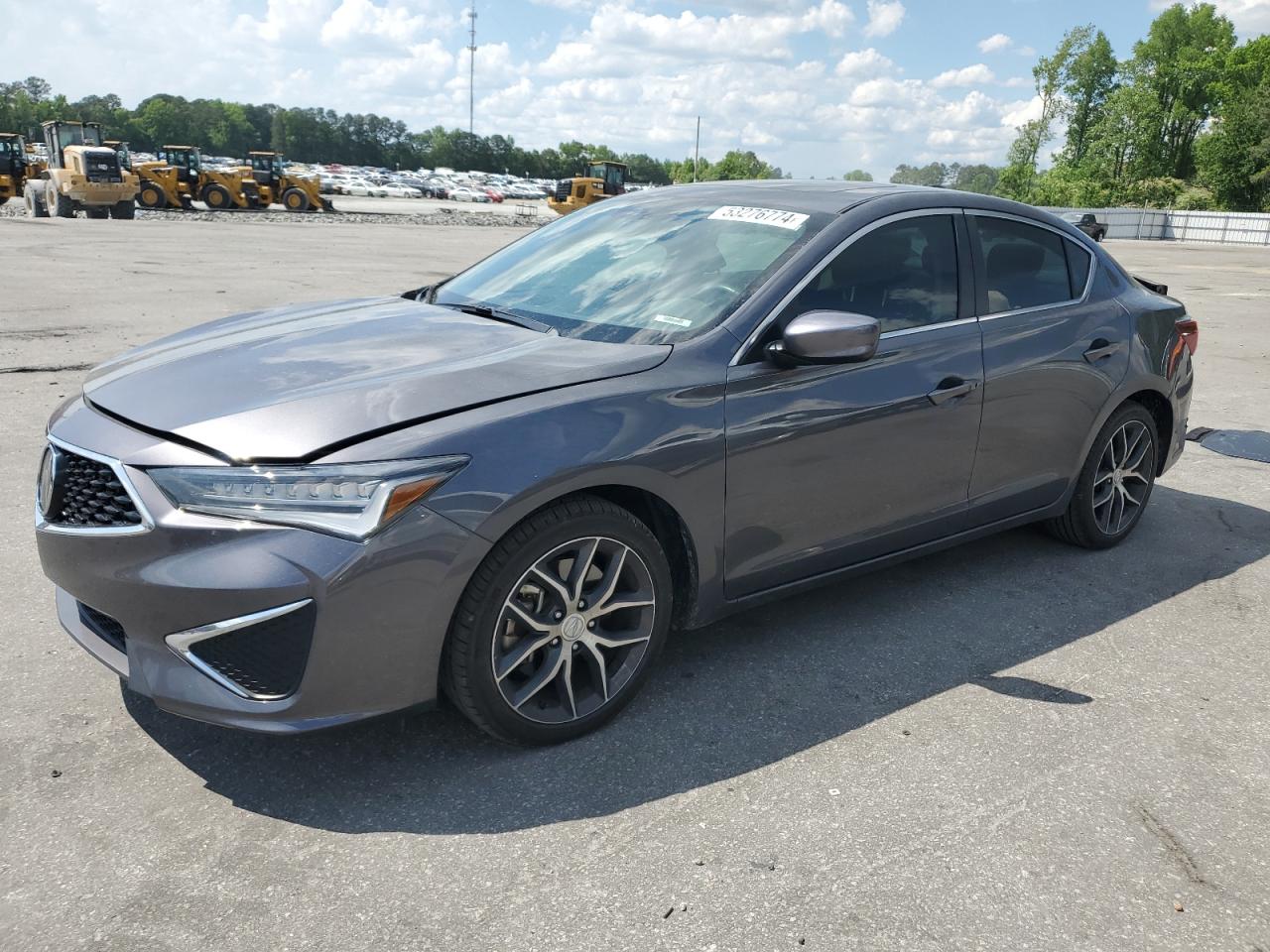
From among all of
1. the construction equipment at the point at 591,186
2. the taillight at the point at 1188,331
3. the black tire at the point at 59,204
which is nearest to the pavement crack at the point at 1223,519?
the taillight at the point at 1188,331

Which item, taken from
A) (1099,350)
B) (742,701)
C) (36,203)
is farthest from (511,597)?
(36,203)

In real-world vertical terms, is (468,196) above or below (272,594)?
above

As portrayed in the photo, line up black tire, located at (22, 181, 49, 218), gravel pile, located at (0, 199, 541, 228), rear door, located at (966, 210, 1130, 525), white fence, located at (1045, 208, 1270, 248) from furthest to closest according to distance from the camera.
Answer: white fence, located at (1045, 208, 1270, 248), gravel pile, located at (0, 199, 541, 228), black tire, located at (22, 181, 49, 218), rear door, located at (966, 210, 1130, 525)

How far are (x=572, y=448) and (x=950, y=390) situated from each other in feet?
5.60

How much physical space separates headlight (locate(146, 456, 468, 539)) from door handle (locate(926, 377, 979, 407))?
2.12 metres

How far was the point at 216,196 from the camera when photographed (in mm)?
40875

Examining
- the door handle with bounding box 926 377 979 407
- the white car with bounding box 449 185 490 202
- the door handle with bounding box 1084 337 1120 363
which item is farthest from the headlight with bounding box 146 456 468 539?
the white car with bounding box 449 185 490 202

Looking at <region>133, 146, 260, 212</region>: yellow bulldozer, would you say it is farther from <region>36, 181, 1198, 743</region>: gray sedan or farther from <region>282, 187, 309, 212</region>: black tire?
<region>36, 181, 1198, 743</region>: gray sedan

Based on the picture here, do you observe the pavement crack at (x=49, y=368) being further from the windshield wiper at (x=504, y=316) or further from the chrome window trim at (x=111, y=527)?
Answer: the chrome window trim at (x=111, y=527)

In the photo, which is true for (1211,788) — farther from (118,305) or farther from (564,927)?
(118,305)

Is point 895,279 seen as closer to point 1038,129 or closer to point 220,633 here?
point 220,633

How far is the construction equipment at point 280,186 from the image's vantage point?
42844 mm

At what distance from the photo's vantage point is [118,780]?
292 centimetres

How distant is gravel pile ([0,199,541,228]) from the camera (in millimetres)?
34759
